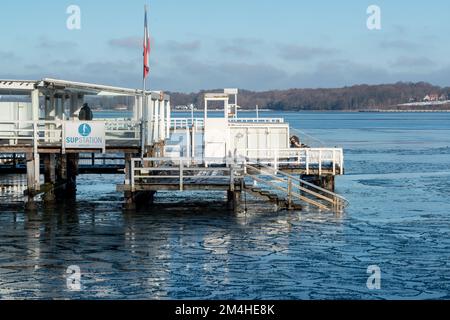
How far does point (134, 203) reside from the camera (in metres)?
32.8

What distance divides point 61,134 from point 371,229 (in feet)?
38.8

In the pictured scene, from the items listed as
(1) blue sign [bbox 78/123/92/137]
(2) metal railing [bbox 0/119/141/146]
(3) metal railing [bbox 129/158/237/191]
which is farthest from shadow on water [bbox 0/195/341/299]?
(1) blue sign [bbox 78/123/92/137]

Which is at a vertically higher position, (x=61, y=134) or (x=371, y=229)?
(x=61, y=134)

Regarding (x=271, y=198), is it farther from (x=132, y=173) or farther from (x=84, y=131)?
(x=84, y=131)

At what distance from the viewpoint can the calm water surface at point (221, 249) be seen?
65.9 ft

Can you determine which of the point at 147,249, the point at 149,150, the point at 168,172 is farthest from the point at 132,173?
the point at 147,249

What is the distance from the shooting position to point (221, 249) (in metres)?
25.1

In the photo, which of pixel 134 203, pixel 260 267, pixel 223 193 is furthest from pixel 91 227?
pixel 223 193

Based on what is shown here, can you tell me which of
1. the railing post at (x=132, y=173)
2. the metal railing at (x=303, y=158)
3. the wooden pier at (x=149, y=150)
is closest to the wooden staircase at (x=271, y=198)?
the wooden pier at (x=149, y=150)

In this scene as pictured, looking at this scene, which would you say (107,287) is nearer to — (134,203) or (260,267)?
(260,267)

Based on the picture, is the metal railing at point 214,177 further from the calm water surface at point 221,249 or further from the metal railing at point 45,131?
the metal railing at point 45,131
